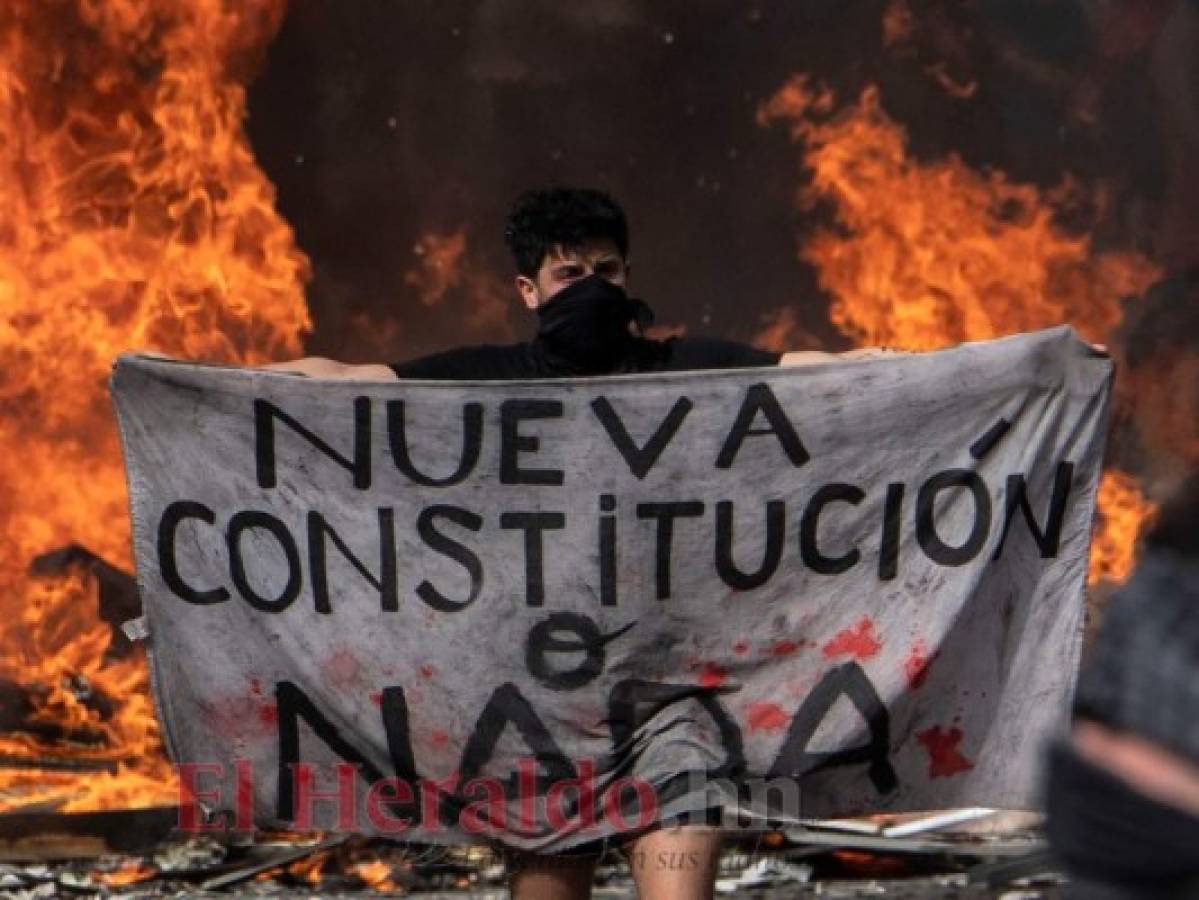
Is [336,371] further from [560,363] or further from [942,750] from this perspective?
[942,750]

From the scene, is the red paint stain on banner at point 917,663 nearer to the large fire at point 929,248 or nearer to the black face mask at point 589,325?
the black face mask at point 589,325

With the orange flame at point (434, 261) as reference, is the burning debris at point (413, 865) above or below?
below

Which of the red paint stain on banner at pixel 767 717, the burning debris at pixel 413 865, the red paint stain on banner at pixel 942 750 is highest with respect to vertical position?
the red paint stain on banner at pixel 767 717

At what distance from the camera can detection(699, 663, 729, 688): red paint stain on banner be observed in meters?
4.87

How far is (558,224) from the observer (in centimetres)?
496

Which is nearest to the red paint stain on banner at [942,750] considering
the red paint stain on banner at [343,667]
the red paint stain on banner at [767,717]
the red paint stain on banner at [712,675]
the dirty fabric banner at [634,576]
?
the dirty fabric banner at [634,576]

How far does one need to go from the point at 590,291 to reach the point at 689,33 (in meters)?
6.21

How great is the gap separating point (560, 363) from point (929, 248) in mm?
5951

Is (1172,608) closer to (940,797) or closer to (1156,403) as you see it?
(940,797)

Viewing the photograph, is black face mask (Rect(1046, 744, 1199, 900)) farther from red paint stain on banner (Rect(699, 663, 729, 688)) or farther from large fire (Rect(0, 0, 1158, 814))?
large fire (Rect(0, 0, 1158, 814))

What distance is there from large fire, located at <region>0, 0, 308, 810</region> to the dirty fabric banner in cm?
512

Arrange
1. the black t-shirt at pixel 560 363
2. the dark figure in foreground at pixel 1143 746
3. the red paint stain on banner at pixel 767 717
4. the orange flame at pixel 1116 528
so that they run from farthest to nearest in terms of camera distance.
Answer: the orange flame at pixel 1116 528
the black t-shirt at pixel 560 363
the red paint stain on banner at pixel 767 717
the dark figure in foreground at pixel 1143 746

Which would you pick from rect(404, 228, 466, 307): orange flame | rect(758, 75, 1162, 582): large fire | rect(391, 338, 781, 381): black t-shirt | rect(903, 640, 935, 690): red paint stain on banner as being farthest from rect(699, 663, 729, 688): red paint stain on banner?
rect(404, 228, 466, 307): orange flame

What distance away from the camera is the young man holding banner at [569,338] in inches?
192
